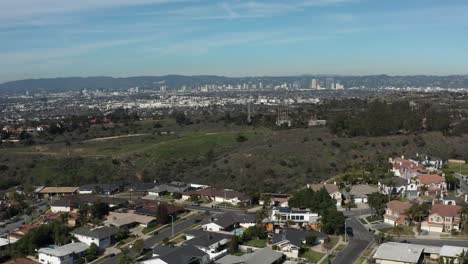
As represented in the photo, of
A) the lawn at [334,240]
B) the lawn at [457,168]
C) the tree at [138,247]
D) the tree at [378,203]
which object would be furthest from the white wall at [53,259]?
the lawn at [457,168]

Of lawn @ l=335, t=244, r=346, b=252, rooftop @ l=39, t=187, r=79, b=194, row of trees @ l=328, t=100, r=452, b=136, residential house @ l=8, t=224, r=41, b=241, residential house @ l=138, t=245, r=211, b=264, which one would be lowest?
rooftop @ l=39, t=187, r=79, b=194

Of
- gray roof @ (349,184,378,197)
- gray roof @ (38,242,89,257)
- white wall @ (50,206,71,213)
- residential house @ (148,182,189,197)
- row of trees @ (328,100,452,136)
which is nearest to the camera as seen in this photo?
gray roof @ (38,242,89,257)

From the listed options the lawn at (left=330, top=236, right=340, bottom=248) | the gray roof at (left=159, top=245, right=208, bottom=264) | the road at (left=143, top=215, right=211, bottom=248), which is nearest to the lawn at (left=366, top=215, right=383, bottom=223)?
the lawn at (left=330, top=236, right=340, bottom=248)

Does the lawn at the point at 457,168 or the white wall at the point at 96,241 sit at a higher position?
the lawn at the point at 457,168

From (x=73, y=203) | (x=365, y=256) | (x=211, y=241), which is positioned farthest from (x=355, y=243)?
(x=73, y=203)

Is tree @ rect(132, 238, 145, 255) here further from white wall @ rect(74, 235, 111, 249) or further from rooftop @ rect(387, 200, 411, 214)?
rooftop @ rect(387, 200, 411, 214)

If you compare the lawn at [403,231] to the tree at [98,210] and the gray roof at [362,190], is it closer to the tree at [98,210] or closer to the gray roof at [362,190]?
the gray roof at [362,190]

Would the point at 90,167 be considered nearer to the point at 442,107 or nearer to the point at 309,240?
the point at 309,240
